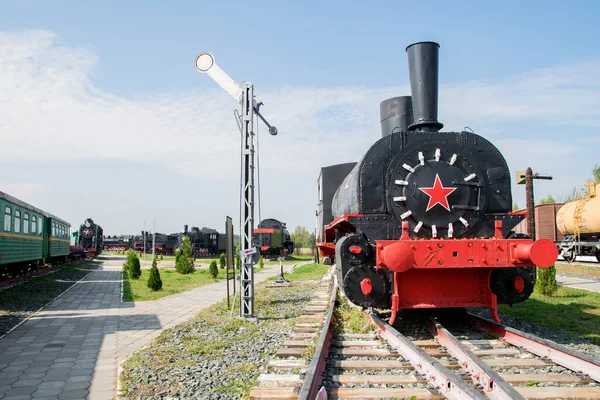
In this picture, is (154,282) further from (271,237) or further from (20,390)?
(271,237)

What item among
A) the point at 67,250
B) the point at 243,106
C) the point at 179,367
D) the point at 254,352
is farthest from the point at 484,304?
the point at 67,250

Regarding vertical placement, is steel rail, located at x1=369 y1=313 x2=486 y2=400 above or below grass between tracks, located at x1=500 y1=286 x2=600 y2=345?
above

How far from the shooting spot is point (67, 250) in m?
27.4

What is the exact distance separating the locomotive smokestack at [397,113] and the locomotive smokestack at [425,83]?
1.88 metres

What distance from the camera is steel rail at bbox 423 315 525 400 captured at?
3.28 meters

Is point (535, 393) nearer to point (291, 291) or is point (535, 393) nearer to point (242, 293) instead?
point (242, 293)

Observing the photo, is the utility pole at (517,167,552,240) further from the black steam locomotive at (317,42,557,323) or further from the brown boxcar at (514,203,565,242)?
the brown boxcar at (514,203,565,242)

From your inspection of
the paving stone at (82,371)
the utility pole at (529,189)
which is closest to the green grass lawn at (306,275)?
the utility pole at (529,189)

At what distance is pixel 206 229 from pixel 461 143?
134 feet

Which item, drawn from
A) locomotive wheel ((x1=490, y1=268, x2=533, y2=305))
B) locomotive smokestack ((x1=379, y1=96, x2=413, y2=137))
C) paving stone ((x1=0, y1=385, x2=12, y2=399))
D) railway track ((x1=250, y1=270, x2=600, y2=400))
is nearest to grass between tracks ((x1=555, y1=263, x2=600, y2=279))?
locomotive smokestack ((x1=379, y1=96, x2=413, y2=137))

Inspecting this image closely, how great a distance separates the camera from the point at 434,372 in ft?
12.5

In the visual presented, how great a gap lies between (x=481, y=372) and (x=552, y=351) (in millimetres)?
1185

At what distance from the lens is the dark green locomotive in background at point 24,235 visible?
1288cm

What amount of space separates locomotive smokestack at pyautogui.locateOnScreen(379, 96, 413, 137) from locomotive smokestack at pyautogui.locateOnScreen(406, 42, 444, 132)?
188cm
